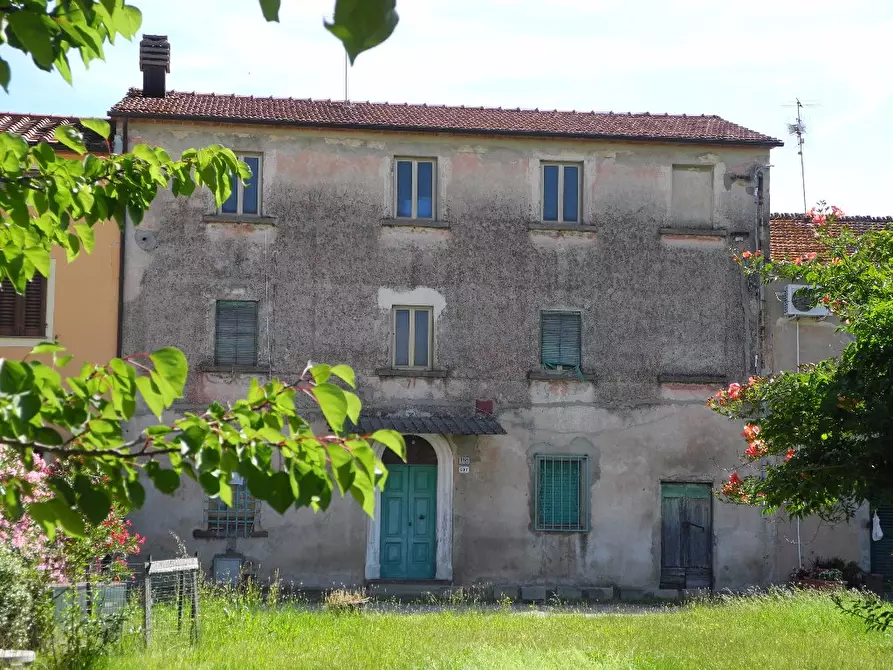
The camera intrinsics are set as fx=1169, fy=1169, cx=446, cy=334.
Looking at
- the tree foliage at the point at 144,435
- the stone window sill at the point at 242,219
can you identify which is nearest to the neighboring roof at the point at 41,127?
the stone window sill at the point at 242,219

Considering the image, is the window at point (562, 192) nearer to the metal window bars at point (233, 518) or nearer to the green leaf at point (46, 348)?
the metal window bars at point (233, 518)

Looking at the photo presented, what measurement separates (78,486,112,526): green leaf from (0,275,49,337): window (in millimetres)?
16621

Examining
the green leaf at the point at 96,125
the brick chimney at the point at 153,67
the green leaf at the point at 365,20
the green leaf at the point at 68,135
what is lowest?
the green leaf at the point at 365,20

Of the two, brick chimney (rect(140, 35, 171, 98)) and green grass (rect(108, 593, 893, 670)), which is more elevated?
brick chimney (rect(140, 35, 171, 98))

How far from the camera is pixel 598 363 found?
20438 mm

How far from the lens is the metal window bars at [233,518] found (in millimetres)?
19375

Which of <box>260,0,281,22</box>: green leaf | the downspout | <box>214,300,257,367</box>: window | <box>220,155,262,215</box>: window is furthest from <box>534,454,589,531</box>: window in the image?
<box>260,0,281,22</box>: green leaf

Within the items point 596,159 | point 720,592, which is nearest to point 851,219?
point 596,159

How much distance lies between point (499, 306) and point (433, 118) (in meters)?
3.60

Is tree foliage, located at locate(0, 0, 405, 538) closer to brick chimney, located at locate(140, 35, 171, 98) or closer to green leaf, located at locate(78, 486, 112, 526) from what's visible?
green leaf, located at locate(78, 486, 112, 526)

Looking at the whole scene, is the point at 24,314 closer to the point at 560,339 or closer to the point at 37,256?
the point at 560,339

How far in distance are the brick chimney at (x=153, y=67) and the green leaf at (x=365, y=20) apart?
20.0m

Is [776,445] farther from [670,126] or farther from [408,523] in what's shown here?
[670,126]

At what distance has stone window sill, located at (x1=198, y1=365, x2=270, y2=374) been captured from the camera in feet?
63.8
